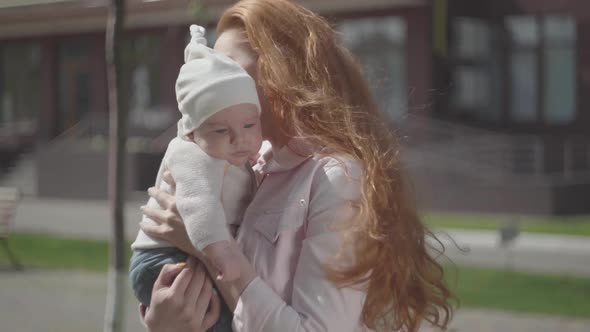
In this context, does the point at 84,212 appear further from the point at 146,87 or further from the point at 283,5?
the point at 283,5

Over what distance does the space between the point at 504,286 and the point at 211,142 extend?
7624mm

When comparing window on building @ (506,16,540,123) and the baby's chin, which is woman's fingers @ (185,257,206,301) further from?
window on building @ (506,16,540,123)

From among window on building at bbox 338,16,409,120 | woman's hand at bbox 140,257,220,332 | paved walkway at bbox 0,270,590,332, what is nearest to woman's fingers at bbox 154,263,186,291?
woman's hand at bbox 140,257,220,332

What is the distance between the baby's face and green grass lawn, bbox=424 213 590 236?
40.3 feet

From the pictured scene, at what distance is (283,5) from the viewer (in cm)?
214

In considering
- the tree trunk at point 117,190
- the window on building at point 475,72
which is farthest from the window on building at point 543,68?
the tree trunk at point 117,190

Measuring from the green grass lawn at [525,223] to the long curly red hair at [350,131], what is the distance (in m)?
12.0

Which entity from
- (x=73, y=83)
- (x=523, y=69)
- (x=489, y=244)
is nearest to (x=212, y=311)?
(x=489, y=244)

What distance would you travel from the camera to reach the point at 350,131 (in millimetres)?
2074

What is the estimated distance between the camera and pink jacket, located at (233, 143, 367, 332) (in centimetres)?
195

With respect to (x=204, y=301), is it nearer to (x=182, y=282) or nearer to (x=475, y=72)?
(x=182, y=282)

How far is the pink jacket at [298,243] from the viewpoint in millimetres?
1949

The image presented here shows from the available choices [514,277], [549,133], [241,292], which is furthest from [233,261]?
[549,133]

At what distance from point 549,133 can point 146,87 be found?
412 inches
